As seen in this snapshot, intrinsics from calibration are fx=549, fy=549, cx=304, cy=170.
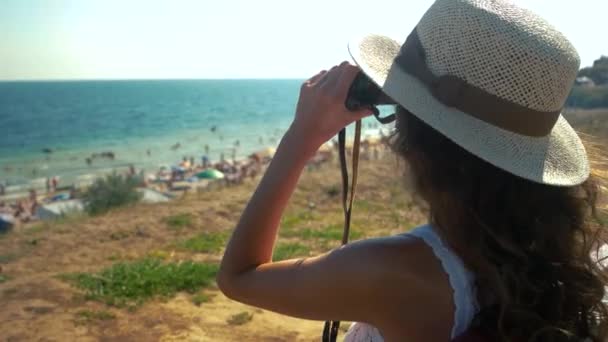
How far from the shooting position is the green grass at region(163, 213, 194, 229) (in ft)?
26.8

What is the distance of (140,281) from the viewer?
17.6 feet

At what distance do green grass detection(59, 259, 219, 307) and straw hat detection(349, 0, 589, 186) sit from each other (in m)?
4.27

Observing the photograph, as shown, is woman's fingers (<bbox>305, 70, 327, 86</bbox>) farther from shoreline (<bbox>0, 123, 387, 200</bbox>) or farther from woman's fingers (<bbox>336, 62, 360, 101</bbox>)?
shoreline (<bbox>0, 123, 387, 200</bbox>)

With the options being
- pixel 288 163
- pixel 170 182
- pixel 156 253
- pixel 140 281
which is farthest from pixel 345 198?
pixel 170 182

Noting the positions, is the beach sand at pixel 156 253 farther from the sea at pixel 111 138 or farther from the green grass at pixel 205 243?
the sea at pixel 111 138

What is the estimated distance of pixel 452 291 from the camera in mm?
1161

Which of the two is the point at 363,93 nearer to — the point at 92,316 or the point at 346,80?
the point at 346,80

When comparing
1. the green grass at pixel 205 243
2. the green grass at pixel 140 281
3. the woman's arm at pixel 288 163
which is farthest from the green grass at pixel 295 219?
the woman's arm at pixel 288 163

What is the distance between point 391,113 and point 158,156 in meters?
35.3

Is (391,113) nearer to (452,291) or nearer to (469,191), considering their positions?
(469,191)

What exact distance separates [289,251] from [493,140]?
5.52 m

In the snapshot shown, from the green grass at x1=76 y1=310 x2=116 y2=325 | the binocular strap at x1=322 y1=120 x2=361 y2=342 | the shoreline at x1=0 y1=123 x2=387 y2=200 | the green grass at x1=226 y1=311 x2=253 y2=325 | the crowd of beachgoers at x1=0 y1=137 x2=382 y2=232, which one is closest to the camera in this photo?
the binocular strap at x1=322 y1=120 x2=361 y2=342

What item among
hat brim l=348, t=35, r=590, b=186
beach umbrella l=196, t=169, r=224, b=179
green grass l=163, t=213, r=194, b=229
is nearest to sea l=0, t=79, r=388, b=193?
beach umbrella l=196, t=169, r=224, b=179

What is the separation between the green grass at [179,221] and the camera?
8172 millimetres
